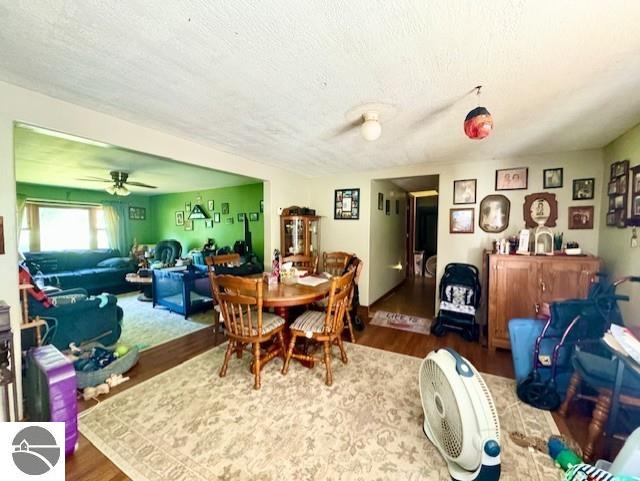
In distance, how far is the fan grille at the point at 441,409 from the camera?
1357 millimetres

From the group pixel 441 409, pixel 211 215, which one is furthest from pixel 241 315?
pixel 211 215

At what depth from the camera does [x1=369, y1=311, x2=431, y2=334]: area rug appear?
348 cm

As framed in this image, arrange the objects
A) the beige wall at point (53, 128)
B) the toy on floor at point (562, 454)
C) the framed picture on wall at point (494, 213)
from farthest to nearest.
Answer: the framed picture on wall at point (494, 213) < the beige wall at point (53, 128) < the toy on floor at point (562, 454)

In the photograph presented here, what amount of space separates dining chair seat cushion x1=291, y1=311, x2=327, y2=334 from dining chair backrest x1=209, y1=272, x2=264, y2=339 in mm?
366

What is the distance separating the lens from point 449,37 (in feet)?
3.97

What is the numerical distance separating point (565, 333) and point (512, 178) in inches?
81.8

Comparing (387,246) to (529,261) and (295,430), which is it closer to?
(529,261)

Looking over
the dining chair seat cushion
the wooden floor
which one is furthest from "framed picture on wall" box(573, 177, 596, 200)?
the dining chair seat cushion

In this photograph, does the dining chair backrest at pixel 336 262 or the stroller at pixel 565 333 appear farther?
the dining chair backrest at pixel 336 262

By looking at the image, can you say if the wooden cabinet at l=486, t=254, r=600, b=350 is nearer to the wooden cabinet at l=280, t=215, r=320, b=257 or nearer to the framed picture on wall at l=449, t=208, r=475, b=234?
the framed picture on wall at l=449, t=208, r=475, b=234

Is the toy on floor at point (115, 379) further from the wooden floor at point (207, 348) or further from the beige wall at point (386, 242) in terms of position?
the beige wall at point (386, 242)

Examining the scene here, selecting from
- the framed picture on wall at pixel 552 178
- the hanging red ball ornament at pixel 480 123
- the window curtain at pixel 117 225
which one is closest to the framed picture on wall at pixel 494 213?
the framed picture on wall at pixel 552 178

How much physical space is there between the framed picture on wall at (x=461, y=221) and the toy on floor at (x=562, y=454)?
245cm

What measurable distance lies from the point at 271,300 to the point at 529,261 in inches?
104
